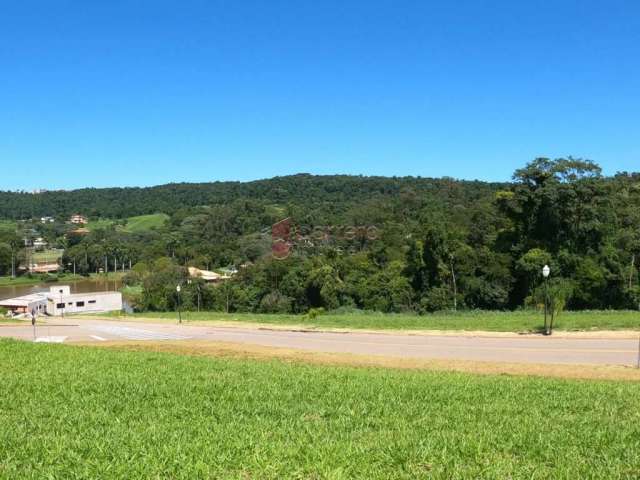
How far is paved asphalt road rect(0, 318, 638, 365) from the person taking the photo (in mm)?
19031

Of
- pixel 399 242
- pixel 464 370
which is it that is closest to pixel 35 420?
pixel 464 370

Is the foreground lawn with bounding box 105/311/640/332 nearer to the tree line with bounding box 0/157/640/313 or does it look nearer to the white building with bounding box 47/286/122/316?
the tree line with bounding box 0/157/640/313

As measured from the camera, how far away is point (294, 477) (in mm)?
5309

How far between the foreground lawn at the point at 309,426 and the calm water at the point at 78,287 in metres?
113

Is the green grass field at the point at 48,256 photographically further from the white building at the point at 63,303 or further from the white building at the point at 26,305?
the white building at the point at 26,305

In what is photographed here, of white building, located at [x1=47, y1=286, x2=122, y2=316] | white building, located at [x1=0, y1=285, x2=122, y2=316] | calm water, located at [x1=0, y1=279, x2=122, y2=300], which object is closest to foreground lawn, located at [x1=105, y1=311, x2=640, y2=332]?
white building, located at [x1=0, y1=285, x2=122, y2=316]

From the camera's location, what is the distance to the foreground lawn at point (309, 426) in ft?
A: 18.4

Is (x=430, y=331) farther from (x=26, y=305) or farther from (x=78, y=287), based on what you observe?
(x=78, y=287)

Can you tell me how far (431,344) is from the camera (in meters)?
24.1

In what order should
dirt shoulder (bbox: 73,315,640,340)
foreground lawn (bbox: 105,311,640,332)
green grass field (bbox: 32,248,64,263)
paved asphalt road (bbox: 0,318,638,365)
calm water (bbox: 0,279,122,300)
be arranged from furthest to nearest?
green grass field (bbox: 32,248,64,263), calm water (bbox: 0,279,122,300), foreground lawn (bbox: 105,311,640,332), dirt shoulder (bbox: 73,315,640,340), paved asphalt road (bbox: 0,318,638,365)

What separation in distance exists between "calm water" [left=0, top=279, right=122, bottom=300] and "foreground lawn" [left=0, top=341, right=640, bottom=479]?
113 meters

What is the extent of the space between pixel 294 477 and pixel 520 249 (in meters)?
46.2

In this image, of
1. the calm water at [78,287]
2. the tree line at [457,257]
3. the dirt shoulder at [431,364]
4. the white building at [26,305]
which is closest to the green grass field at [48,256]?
the calm water at [78,287]

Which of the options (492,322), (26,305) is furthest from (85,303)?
(492,322)
